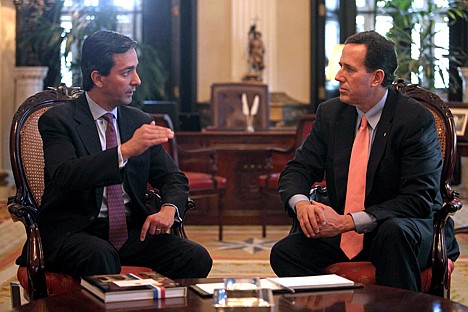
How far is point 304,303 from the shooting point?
2299mm

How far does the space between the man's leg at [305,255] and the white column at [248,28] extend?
28.1 ft

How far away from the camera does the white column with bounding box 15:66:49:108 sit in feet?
31.8

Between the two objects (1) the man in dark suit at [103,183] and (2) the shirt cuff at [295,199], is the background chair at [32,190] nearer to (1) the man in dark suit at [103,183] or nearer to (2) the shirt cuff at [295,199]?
(1) the man in dark suit at [103,183]

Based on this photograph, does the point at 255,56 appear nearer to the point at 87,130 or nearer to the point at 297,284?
the point at 87,130

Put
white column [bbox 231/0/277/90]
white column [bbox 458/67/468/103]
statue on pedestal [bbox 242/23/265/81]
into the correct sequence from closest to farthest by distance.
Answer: white column [bbox 458/67/468/103]
statue on pedestal [bbox 242/23/265/81]
white column [bbox 231/0/277/90]

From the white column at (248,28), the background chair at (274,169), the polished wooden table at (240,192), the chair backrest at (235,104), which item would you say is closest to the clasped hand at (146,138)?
the background chair at (274,169)

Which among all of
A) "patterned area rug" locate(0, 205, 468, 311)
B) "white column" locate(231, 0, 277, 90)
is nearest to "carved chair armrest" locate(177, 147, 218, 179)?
"patterned area rug" locate(0, 205, 468, 311)

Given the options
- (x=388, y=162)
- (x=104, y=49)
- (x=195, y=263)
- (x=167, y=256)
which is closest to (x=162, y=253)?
(x=167, y=256)

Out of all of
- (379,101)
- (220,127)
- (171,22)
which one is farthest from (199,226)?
(171,22)

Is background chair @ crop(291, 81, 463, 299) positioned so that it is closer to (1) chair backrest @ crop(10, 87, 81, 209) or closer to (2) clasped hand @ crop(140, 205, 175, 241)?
(2) clasped hand @ crop(140, 205, 175, 241)

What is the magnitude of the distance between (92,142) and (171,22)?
8.33 m

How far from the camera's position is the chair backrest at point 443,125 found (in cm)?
331

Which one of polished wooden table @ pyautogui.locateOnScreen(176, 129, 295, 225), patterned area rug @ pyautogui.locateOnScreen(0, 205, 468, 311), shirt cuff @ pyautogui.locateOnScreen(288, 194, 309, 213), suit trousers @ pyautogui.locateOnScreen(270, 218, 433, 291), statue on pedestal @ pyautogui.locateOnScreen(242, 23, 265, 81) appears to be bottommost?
patterned area rug @ pyautogui.locateOnScreen(0, 205, 468, 311)

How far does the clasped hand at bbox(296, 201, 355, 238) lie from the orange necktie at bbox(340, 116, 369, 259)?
116mm
